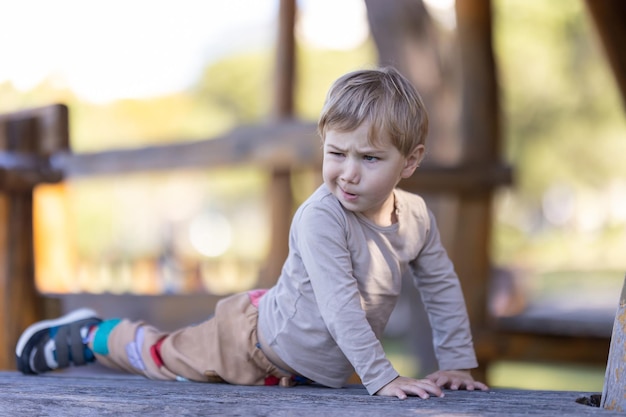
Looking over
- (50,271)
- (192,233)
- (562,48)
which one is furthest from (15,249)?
(192,233)

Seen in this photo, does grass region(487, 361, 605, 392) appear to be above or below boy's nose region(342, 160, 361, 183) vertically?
below

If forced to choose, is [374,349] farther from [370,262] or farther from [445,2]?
[445,2]

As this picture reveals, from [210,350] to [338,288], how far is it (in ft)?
1.68

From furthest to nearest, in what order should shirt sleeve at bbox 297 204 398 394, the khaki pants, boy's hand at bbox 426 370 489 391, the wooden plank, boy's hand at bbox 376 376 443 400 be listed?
the wooden plank
the khaki pants
boy's hand at bbox 426 370 489 391
shirt sleeve at bbox 297 204 398 394
boy's hand at bbox 376 376 443 400

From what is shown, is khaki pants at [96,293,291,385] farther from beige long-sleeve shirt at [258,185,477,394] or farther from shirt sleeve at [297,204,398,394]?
shirt sleeve at [297,204,398,394]

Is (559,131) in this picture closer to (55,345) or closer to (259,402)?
(55,345)

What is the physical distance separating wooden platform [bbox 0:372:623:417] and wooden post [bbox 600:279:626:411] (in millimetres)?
45

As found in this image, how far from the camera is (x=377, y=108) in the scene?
2.06 metres

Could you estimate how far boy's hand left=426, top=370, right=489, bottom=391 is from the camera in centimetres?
216

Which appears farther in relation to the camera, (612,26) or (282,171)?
(282,171)

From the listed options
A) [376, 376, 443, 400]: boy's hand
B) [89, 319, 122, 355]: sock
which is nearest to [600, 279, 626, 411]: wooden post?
[376, 376, 443, 400]: boy's hand

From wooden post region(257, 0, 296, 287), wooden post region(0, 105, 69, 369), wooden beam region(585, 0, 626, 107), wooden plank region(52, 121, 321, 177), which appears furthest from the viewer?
wooden post region(257, 0, 296, 287)

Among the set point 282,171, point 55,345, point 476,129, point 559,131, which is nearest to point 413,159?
point 55,345

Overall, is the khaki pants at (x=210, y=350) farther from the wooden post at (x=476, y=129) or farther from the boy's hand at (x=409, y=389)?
the wooden post at (x=476, y=129)
